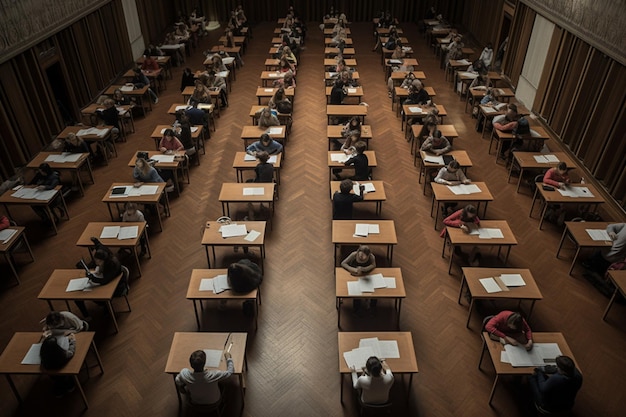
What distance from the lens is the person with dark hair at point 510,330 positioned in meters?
6.03

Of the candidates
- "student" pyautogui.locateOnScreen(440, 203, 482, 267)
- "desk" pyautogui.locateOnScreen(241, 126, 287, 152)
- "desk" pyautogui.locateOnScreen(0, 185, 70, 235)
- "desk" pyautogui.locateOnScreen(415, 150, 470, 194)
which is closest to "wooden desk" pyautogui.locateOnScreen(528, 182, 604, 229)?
"desk" pyautogui.locateOnScreen(415, 150, 470, 194)

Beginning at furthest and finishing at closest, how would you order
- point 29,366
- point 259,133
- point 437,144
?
point 259,133, point 437,144, point 29,366

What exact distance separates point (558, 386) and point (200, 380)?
416 centimetres

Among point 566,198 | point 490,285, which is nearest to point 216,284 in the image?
point 490,285

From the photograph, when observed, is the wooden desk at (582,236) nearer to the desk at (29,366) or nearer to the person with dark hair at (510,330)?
the person with dark hair at (510,330)

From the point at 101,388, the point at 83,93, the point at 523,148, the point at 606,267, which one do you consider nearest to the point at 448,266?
the point at 606,267

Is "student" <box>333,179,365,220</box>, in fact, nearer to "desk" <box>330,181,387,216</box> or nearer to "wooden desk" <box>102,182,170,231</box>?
"desk" <box>330,181,387,216</box>

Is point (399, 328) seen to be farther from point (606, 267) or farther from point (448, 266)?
point (606, 267)

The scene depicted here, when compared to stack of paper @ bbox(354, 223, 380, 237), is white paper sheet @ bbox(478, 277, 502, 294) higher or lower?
lower

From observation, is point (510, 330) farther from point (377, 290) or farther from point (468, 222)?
point (468, 222)

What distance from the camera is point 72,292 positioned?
6.91 metres

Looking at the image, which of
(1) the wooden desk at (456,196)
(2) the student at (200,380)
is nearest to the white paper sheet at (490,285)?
(1) the wooden desk at (456,196)

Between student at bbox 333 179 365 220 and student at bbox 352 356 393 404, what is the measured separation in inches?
139

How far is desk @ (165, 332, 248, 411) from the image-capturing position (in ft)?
19.4
